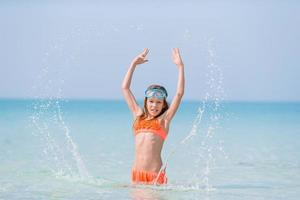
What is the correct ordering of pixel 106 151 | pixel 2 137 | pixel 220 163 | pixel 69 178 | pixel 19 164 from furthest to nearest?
1. pixel 2 137
2. pixel 106 151
3. pixel 220 163
4. pixel 19 164
5. pixel 69 178

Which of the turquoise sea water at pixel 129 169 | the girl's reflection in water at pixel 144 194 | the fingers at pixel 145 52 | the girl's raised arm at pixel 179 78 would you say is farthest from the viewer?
the turquoise sea water at pixel 129 169

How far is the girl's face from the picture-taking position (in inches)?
345

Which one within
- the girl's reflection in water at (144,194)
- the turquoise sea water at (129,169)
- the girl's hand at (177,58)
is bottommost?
the girl's reflection in water at (144,194)

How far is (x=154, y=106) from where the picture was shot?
8.77 meters

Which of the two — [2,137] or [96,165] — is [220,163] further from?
[2,137]

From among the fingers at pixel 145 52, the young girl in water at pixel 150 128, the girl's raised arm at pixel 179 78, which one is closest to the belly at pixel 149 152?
the young girl in water at pixel 150 128

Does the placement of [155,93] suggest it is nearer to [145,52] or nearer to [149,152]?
[145,52]

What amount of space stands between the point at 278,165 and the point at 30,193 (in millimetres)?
5639

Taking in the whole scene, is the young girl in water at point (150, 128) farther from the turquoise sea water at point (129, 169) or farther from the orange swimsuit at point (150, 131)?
the turquoise sea water at point (129, 169)

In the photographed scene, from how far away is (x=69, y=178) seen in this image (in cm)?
1043

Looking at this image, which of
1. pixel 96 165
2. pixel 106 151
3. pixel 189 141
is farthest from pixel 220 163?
pixel 189 141

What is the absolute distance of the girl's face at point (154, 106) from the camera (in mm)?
8758

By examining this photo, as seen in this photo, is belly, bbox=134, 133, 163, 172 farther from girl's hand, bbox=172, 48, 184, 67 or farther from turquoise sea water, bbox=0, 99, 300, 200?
girl's hand, bbox=172, 48, 184, 67

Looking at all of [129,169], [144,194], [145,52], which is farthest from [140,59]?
[129,169]
